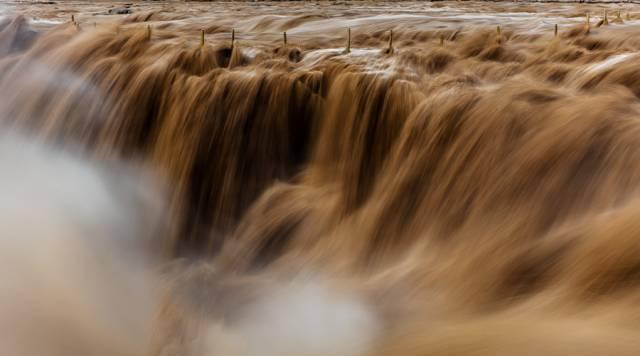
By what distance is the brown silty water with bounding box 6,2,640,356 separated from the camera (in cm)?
228

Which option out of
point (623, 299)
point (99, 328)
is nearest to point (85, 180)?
point (99, 328)

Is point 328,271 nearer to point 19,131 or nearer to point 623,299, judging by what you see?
point 623,299

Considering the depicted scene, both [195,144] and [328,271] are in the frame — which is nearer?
[328,271]

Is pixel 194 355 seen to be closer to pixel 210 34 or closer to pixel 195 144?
pixel 195 144

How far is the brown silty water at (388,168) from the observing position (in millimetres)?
2281

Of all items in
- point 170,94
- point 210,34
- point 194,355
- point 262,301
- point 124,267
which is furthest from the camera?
point 210,34

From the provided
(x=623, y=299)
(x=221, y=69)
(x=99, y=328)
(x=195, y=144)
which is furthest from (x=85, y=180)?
(x=623, y=299)

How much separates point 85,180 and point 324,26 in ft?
11.9

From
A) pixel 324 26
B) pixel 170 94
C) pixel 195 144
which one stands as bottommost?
pixel 195 144

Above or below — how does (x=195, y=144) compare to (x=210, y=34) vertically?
below

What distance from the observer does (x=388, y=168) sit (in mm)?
3496

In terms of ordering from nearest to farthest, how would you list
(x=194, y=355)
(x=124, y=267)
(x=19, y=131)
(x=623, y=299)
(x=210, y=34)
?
(x=623, y=299) < (x=194, y=355) < (x=124, y=267) < (x=19, y=131) < (x=210, y=34)

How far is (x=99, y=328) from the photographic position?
109 inches

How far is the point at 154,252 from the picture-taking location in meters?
3.57
